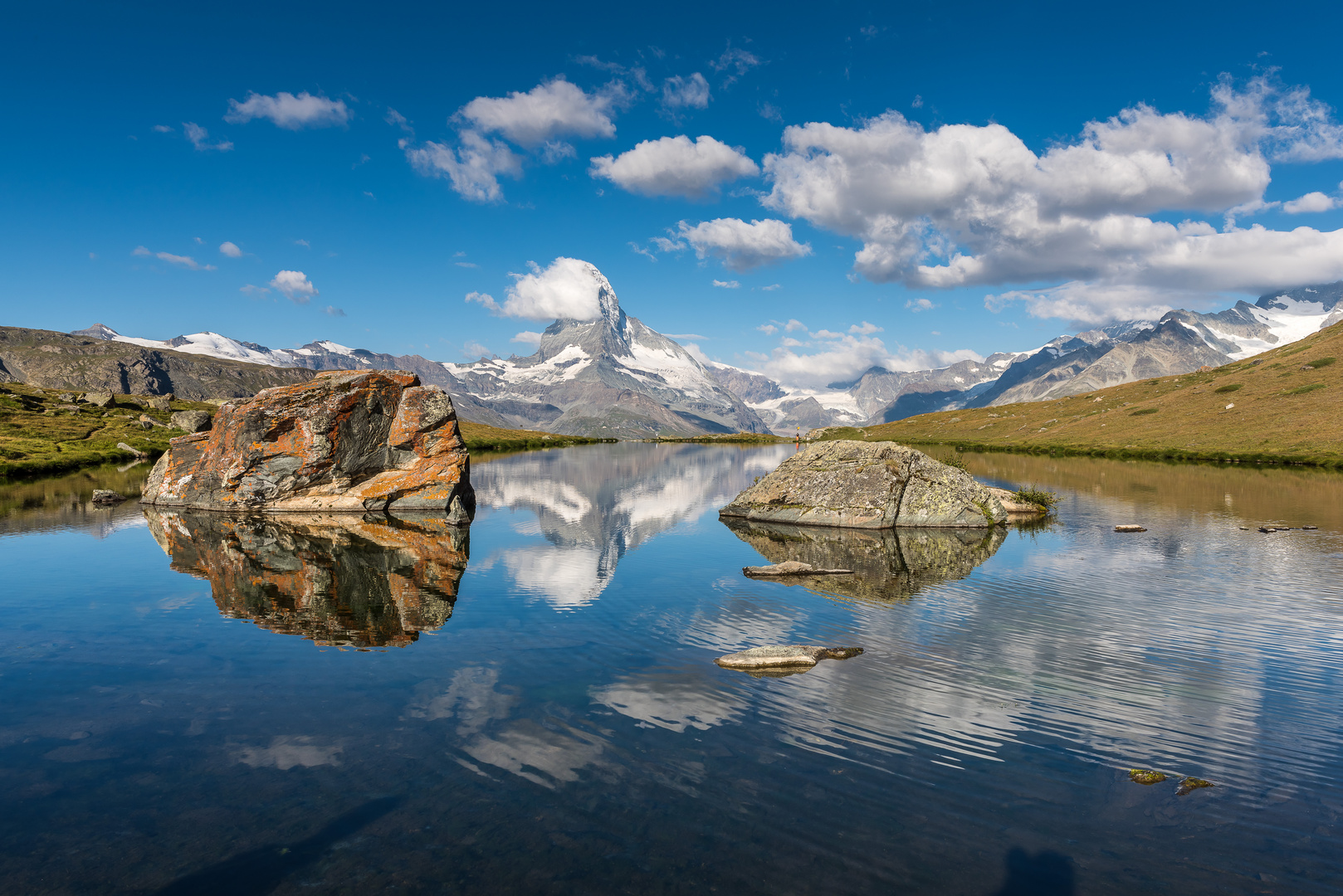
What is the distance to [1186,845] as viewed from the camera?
9.74m

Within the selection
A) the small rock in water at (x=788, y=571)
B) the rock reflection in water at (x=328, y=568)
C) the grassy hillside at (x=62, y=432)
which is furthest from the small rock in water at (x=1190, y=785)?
the grassy hillside at (x=62, y=432)

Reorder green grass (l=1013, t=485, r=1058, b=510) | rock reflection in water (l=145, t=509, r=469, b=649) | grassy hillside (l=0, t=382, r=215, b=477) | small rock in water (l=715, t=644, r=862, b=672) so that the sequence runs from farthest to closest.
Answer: grassy hillside (l=0, t=382, r=215, b=477), green grass (l=1013, t=485, r=1058, b=510), rock reflection in water (l=145, t=509, r=469, b=649), small rock in water (l=715, t=644, r=862, b=672)

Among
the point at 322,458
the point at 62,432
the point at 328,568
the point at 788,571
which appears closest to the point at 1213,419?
the point at 788,571

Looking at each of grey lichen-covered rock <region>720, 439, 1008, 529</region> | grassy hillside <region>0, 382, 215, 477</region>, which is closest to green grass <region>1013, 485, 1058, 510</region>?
grey lichen-covered rock <region>720, 439, 1008, 529</region>

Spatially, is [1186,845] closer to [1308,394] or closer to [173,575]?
[173,575]

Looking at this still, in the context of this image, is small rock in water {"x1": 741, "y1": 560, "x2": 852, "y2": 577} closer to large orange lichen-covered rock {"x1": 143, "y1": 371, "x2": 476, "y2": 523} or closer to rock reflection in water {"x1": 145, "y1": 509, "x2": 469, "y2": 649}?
rock reflection in water {"x1": 145, "y1": 509, "x2": 469, "y2": 649}

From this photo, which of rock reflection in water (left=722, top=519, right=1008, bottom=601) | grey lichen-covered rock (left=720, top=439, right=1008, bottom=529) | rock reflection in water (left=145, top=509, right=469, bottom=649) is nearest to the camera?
rock reflection in water (left=145, top=509, right=469, bottom=649)

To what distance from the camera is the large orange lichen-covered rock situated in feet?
157

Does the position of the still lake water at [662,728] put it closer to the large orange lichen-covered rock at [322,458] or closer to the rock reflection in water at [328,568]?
the rock reflection in water at [328,568]

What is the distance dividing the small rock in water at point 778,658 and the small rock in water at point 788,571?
1000 centimetres

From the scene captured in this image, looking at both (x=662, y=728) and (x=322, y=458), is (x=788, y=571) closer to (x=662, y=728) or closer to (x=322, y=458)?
(x=662, y=728)

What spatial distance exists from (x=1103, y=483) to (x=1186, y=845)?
68027 mm

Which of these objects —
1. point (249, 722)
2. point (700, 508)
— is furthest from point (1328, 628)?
point (700, 508)

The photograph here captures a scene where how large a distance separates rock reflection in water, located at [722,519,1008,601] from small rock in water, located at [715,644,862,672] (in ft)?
21.8
